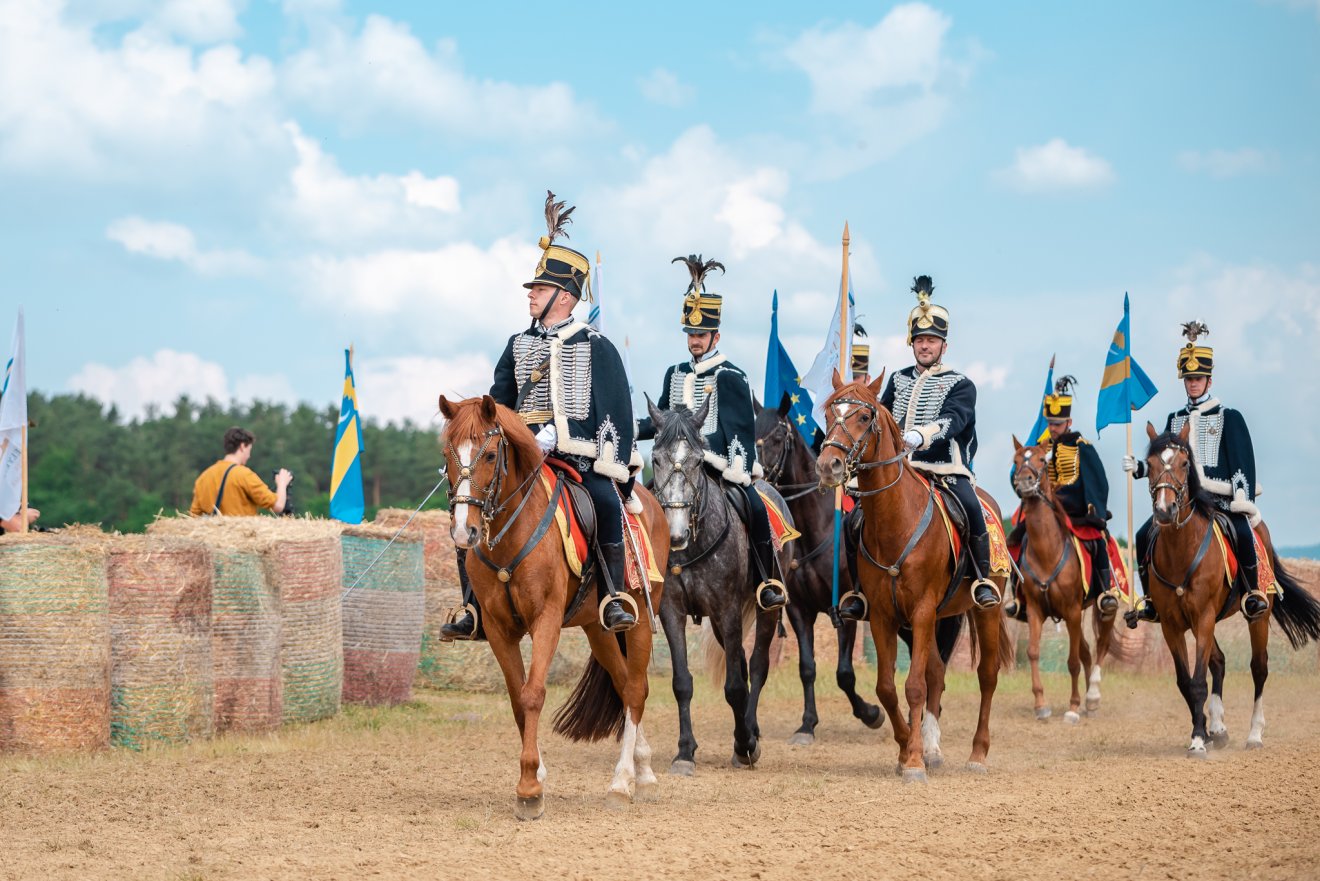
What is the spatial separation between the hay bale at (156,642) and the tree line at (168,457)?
43236mm

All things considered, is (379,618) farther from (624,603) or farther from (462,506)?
(462,506)

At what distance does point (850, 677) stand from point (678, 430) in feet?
10.5

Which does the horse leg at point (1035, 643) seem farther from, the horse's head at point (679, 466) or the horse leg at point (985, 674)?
the horse's head at point (679, 466)

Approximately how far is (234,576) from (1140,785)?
24.8 feet

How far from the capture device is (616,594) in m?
9.08

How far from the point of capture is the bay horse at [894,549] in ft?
33.4

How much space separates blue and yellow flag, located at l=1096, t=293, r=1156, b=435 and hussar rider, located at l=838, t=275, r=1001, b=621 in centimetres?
746

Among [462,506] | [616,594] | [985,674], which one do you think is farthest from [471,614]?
[985,674]

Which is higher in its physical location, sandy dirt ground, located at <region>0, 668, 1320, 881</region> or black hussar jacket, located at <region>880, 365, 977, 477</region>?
black hussar jacket, located at <region>880, 365, 977, 477</region>

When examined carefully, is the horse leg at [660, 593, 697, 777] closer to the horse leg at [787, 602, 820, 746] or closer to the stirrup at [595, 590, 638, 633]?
the stirrup at [595, 590, 638, 633]

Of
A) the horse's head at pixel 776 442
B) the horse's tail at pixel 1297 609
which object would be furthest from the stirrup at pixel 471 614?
the horse's tail at pixel 1297 609

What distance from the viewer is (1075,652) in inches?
649

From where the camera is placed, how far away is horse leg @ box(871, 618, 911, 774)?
10.8 m

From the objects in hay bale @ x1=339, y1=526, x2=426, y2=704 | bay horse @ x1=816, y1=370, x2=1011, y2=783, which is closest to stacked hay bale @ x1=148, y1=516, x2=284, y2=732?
hay bale @ x1=339, y1=526, x2=426, y2=704
